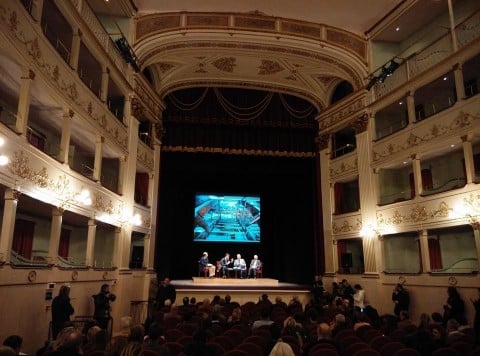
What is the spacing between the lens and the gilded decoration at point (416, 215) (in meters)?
11.0

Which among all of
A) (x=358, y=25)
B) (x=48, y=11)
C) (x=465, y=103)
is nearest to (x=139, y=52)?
(x=48, y=11)

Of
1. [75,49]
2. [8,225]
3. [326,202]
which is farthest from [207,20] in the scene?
[8,225]

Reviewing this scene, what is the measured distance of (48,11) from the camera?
10164mm

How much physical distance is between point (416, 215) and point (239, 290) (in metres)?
6.26

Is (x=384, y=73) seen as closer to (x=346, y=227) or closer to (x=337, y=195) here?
(x=337, y=195)

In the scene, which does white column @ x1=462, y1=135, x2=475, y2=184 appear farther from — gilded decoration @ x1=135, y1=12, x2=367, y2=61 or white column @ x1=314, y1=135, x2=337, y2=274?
white column @ x1=314, y1=135, x2=337, y2=274

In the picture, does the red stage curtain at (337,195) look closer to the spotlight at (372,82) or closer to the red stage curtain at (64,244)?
the spotlight at (372,82)

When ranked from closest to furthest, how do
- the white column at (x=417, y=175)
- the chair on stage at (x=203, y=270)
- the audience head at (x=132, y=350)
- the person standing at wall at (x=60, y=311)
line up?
the audience head at (x=132, y=350), the person standing at wall at (x=60, y=311), the white column at (x=417, y=175), the chair on stage at (x=203, y=270)

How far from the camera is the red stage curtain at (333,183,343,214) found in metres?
16.0

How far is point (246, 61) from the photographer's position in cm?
1595

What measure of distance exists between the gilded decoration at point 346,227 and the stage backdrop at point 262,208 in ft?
3.26

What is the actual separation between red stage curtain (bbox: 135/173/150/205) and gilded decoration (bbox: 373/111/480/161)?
826 centimetres

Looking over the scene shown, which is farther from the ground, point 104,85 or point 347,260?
point 104,85

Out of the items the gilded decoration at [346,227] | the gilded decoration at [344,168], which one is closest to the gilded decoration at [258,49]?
the gilded decoration at [344,168]
